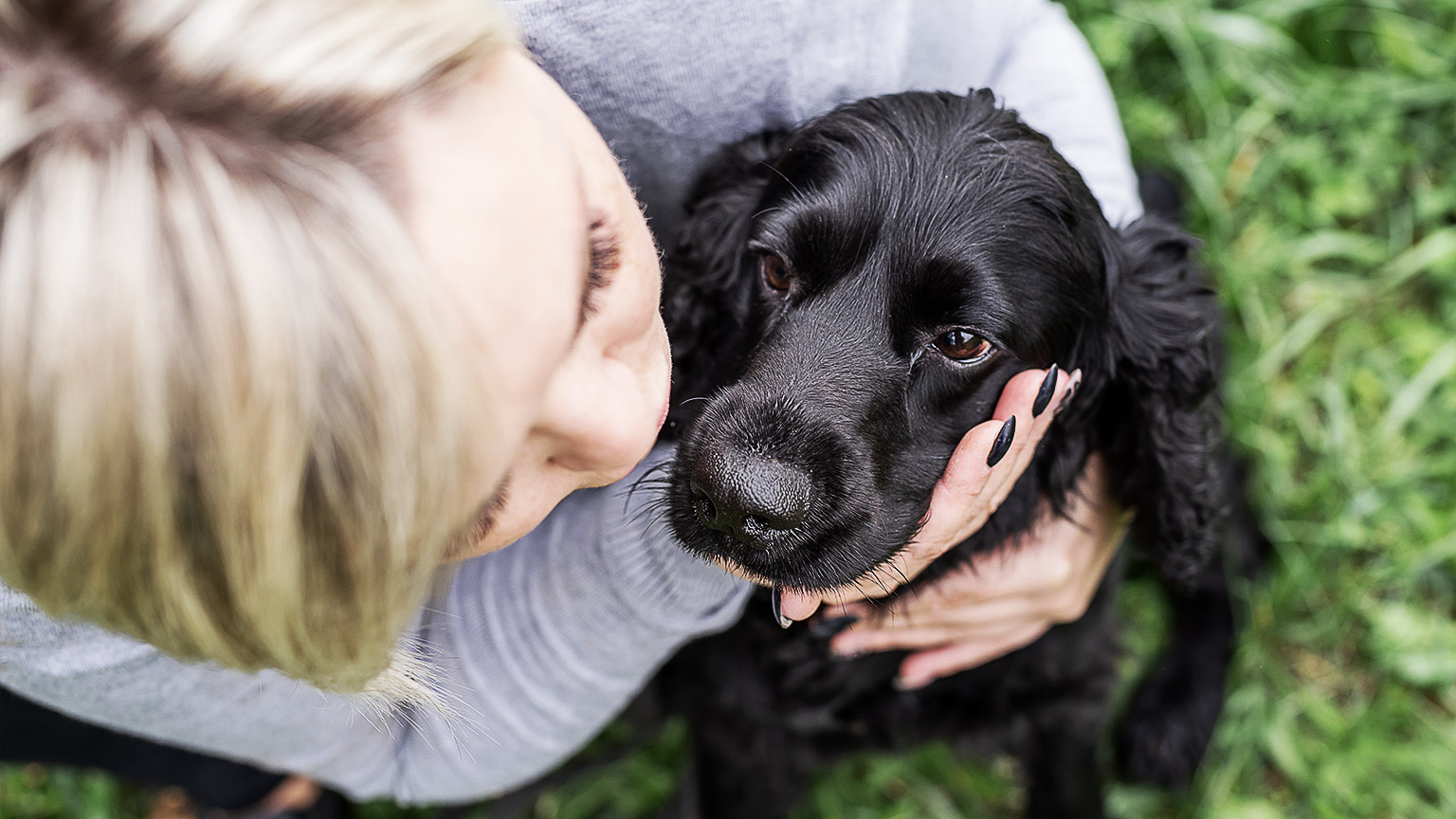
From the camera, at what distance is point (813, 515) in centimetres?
132

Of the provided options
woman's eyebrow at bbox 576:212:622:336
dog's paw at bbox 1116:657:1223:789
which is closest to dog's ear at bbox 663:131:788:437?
woman's eyebrow at bbox 576:212:622:336

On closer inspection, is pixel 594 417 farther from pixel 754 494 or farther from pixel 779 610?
pixel 779 610

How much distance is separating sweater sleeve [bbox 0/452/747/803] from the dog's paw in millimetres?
1431

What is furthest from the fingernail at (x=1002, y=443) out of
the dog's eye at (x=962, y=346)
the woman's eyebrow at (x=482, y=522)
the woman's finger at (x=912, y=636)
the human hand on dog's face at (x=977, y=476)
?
the woman's eyebrow at (x=482, y=522)

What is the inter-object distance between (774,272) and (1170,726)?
5.72 ft

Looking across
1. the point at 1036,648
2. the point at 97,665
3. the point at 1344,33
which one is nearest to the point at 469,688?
the point at 97,665

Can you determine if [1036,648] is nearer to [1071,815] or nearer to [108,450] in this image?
[1071,815]

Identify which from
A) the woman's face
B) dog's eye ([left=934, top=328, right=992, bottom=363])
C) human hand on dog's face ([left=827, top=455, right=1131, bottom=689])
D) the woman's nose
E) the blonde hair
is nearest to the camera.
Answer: the blonde hair

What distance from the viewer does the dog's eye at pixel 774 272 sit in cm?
151

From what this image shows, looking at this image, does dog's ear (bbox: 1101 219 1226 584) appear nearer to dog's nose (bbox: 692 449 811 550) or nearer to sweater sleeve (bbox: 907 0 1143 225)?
sweater sleeve (bbox: 907 0 1143 225)

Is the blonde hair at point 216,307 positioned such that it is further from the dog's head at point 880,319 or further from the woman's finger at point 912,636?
the woman's finger at point 912,636

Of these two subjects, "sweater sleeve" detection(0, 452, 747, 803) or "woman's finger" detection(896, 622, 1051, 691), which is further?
"woman's finger" detection(896, 622, 1051, 691)

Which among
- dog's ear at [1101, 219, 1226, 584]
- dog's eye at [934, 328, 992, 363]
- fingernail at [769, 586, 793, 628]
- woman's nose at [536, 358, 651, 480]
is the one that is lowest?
fingernail at [769, 586, 793, 628]

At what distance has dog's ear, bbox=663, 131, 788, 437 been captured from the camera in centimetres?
162
